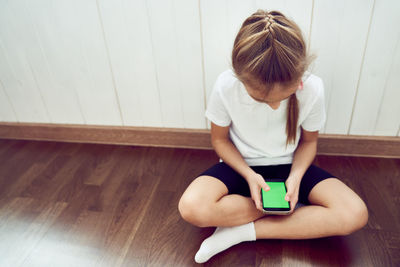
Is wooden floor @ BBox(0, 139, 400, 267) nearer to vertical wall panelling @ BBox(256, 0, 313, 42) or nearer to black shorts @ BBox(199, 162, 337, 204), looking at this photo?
black shorts @ BBox(199, 162, 337, 204)

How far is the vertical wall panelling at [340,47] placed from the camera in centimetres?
93

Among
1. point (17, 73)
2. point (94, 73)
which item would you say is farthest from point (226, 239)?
point (17, 73)

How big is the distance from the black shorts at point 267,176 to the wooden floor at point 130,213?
15 centimetres

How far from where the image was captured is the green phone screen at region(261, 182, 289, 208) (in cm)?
80

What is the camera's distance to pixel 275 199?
2.66ft

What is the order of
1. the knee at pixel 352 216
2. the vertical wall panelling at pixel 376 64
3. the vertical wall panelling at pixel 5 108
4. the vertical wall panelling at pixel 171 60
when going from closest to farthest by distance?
the knee at pixel 352 216 < the vertical wall panelling at pixel 376 64 < the vertical wall panelling at pixel 171 60 < the vertical wall panelling at pixel 5 108

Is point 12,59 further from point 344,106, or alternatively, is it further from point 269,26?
point 344,106

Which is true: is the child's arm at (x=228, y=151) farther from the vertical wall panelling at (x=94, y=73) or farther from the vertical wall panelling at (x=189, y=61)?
the vertical wall panelling at (x=94, y=73)

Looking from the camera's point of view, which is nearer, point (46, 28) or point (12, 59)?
point (46, 28)

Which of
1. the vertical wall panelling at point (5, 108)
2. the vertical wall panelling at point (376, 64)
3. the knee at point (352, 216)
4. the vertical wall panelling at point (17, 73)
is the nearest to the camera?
the knee at point (352, 216)

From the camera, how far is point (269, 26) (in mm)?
624

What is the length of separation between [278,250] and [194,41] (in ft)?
2.39

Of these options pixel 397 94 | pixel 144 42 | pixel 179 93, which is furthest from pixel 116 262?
pixel 397 94

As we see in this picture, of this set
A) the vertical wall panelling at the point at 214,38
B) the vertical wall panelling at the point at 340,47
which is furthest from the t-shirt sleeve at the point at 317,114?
the vertical wall panelling at the point at 214,38
